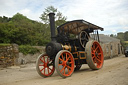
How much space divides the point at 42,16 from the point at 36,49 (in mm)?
9730

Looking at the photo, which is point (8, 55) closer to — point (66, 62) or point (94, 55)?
point (66, 62)

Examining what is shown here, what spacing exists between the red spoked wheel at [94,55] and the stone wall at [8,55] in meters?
6.48

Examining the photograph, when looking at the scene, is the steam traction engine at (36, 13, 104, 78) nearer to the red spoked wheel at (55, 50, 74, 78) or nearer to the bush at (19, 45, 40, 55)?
the red spoked wheel at (55, 50, 74, 78)

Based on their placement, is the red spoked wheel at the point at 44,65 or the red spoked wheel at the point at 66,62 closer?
the red spoked wheel at the point at 66,62

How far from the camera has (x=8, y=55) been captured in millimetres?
10703

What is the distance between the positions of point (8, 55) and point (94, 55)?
6.76 m

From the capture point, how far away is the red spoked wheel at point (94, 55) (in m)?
6.82

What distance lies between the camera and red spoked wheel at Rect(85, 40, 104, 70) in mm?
6824

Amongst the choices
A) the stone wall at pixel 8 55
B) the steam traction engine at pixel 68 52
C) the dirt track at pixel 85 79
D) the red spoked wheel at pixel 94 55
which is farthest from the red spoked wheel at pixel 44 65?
the stone wall at pixel 8 55

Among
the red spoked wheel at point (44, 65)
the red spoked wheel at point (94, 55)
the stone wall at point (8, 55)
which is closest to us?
the red spoked wheel at point (44, 65)

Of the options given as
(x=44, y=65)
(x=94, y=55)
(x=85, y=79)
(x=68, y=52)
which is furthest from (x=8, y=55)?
(x=85, y=79)

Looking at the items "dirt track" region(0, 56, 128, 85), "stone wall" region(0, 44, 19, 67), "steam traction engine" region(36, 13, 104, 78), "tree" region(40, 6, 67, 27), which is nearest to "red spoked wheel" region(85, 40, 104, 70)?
"steam traction engine" region(36, 13, 104, 78)

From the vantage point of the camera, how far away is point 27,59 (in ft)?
40.2

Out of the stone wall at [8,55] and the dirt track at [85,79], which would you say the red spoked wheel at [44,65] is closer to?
the dirt track at [85,79]
